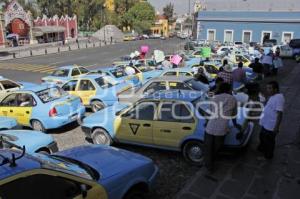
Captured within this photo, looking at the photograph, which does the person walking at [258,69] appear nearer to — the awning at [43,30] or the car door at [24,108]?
the car door at [24,108]

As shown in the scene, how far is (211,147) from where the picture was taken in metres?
6.69

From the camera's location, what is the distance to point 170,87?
1103 cm

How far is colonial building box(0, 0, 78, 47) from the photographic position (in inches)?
2031

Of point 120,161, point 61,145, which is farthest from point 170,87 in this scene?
point 120,161

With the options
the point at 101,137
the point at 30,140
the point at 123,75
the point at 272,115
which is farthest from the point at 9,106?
the point at 272,115

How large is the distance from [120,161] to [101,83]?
23.5 ft

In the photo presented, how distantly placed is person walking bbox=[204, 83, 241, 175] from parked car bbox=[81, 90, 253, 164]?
0.46 m

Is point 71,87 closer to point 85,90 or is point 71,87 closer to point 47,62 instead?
point 85,90

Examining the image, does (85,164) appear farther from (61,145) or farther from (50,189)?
(61,145)

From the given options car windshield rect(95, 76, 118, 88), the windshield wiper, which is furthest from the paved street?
the windshield wiper

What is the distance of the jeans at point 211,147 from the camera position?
261 inches

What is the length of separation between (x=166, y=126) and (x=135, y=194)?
2674 mm

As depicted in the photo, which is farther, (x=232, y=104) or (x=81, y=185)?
(x=232, y=104)

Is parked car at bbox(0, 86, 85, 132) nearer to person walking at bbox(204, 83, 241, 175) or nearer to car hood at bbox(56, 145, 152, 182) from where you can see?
car hood at bbox(56, 145, 152, 182)
